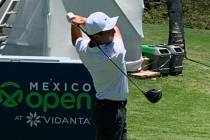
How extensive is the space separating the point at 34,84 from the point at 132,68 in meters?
5.90

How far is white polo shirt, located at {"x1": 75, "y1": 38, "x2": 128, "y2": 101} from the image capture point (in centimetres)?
598

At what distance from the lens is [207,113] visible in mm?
10898

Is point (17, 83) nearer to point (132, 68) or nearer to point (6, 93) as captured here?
point (6, 93)

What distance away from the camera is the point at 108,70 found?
6012 mm

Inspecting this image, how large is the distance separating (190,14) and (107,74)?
2290 cm

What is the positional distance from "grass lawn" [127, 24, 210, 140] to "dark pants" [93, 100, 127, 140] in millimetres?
2935

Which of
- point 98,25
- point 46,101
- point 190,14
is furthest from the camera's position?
point 190,14

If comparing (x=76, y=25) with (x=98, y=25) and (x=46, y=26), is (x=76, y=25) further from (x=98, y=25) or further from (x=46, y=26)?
(x=46, y=26)

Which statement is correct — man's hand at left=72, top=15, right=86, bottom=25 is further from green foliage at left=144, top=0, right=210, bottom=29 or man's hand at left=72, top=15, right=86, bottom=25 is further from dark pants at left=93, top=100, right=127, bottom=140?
green foliage at left=144, top=0, right=210, bottom=29

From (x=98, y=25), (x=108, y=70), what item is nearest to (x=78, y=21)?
(x=98, y=25)

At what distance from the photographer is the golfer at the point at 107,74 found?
5.97m

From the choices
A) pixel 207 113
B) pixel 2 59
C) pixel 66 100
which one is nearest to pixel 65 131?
pixel 66 100

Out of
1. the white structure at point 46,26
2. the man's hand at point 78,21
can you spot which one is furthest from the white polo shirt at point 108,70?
the white structure at point 46,26

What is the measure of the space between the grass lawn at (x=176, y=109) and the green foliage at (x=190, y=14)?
11314mm
